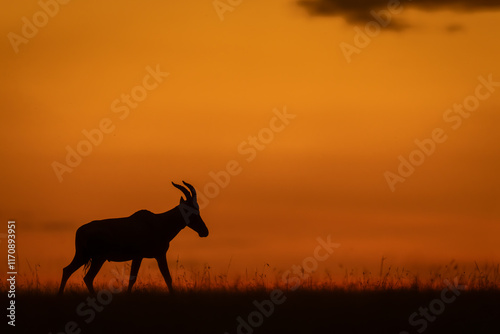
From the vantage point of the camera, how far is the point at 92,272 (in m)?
18.8

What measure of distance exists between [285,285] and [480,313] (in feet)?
13.1

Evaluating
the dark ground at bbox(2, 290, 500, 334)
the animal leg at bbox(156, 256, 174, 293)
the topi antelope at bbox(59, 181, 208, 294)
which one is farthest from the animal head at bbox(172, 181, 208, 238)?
the dark ground at bbox(2, 290, 500, 334)

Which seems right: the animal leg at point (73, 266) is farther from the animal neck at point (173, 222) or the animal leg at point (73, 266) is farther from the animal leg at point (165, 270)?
the animal neck at point (173, 222)

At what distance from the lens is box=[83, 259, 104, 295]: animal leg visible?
60.7ft

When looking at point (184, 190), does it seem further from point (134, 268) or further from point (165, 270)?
point (134, 268)

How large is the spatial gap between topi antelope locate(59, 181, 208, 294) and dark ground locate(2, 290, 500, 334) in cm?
266

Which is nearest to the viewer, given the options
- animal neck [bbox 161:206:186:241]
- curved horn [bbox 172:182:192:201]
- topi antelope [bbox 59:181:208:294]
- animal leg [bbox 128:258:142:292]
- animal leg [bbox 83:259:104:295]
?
animal leg [bbox 83:259:104:295]

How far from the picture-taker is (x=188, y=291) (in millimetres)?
17469

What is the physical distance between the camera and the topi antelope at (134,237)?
63.0ft

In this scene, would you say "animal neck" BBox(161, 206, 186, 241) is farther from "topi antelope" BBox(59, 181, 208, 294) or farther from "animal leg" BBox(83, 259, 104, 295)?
"animal leg" BBox(83, 259, 104, 295)

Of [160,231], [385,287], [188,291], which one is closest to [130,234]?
[160,231]

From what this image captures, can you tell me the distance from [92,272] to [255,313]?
5603 mm

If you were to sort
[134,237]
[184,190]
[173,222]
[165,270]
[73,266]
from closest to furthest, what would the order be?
[73,266] < [165,270] < [134,237] < [184,190] < [173,222]

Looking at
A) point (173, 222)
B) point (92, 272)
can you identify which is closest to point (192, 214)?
point (173, 222)
